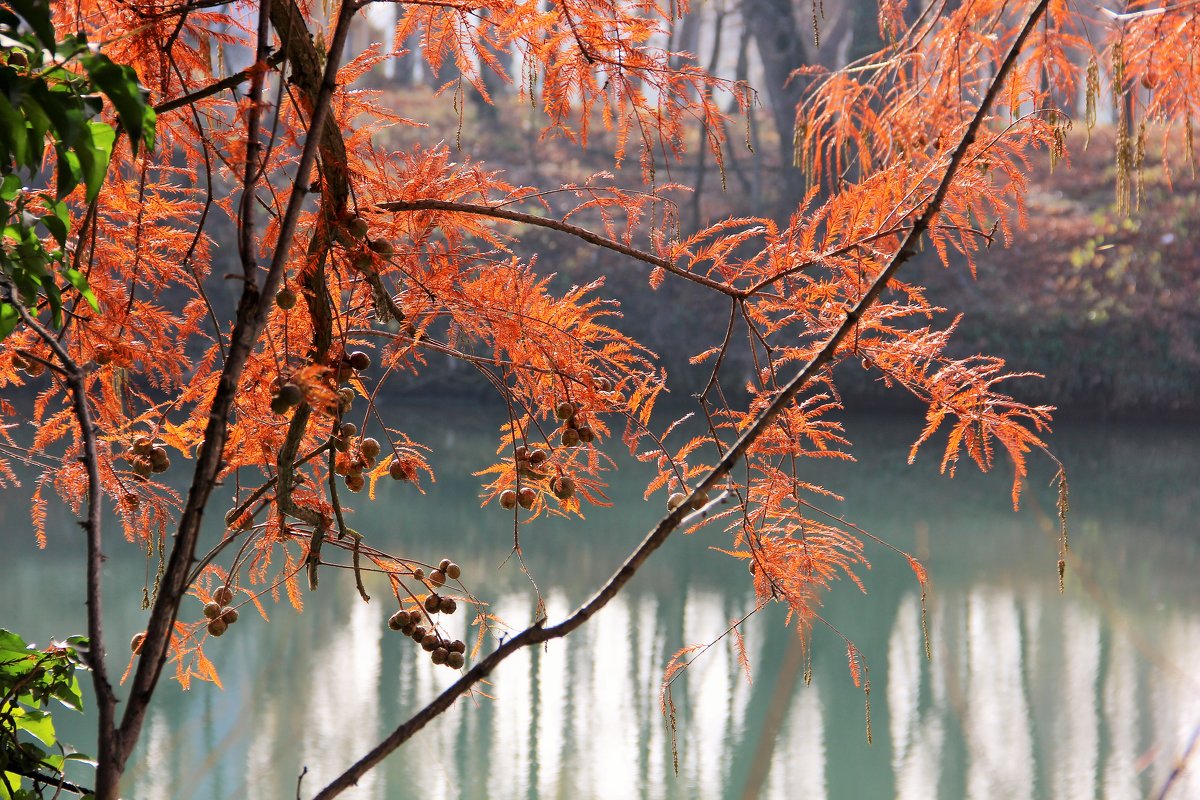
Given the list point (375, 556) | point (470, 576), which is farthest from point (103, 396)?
point (470, 576)

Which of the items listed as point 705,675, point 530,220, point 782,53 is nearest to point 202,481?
point 530,220

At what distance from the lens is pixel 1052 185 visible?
286 inches

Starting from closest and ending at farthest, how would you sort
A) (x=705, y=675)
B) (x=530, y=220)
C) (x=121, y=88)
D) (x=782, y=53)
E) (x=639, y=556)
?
(x=121, y=88), (x=639, y=556), (x=530, y=220), (x=705, y=675), (x=782, y=53)

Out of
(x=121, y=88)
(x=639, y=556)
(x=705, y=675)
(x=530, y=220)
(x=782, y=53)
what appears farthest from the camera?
(x=782, y=53)

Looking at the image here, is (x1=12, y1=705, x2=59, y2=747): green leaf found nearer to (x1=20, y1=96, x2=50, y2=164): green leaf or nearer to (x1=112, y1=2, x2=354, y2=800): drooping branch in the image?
(x1=112, y1=2, x2=354, y2=800): drooping branch

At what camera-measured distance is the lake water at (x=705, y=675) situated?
2254mm

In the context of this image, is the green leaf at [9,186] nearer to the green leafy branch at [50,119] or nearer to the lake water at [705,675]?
the green leafy branch at [50,119]

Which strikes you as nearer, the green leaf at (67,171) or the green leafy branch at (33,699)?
the green leaf at (67,171)

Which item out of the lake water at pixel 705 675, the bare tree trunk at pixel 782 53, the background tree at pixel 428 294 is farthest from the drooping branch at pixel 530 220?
the bare tree trunk at pixel 782 53

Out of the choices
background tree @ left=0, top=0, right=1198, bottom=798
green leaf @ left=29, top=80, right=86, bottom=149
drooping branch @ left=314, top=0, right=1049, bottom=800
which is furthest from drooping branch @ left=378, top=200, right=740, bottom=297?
green leaf @ left=29, top=80, right=86, bottom=149

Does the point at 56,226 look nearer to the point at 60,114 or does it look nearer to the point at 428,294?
the point at 60,114

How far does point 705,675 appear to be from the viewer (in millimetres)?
2730

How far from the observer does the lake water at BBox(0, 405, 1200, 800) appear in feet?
7.39

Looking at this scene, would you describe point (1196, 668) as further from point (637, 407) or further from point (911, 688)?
point (637, 407)
